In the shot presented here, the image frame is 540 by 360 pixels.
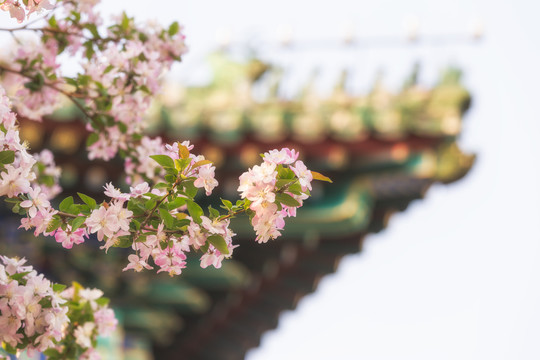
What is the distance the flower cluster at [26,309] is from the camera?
2.31m

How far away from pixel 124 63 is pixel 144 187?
1.13 metres

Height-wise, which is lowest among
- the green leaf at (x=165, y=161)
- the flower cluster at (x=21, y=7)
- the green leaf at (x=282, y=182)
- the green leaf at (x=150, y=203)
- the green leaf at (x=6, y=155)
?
the green leaf at (x=282, y=182)

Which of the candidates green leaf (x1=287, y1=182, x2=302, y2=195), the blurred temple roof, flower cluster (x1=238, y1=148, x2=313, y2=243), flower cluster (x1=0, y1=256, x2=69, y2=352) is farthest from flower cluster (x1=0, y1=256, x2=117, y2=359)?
the blurred temple roof

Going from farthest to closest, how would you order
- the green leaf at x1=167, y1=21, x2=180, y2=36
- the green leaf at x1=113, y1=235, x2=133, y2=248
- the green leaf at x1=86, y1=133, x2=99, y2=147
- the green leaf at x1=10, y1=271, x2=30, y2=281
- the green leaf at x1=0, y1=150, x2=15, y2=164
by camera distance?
the green leaf at x1=167, y1=21, x2=180, y2=36
the green leaf at x1=86, y1=133, x2=99, y2=147
the green leaf at x1=10, y1=271, x2=30, y2=281
the green leaf at x1=113, y1=235, x2=133, y2=248
the green leaf at x1=0, y1=150, x2=15, y2=164

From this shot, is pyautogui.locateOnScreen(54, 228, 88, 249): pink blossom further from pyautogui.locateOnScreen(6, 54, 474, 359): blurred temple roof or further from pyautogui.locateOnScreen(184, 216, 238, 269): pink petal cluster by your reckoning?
pyautogui.locateOnScreen(6, 54, 474, 359): blurred temple roof

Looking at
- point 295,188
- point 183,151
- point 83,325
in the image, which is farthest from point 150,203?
point 83,325

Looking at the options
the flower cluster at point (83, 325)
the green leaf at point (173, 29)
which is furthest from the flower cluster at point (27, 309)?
the green leaf at point (173, 29)

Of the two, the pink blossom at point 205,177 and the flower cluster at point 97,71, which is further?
the flower cluster at point 97,71

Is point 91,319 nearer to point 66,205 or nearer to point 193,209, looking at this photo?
point 66,205

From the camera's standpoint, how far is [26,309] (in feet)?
7.70

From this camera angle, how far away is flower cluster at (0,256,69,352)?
2.31 metres

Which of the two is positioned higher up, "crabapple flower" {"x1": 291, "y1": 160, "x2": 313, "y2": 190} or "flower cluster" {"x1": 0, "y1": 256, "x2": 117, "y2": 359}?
"crabapple flower" {"x1": 291, "y1": 160, "x2": 313, "y2": 190}

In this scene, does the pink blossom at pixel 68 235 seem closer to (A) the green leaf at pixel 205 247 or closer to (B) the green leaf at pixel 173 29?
(A) the green leaf at pixel 205 247

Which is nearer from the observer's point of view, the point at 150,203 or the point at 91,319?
the point at 150,203
